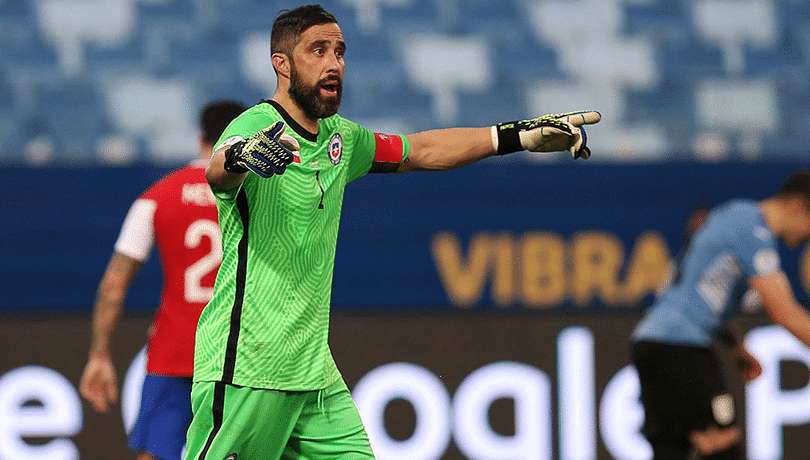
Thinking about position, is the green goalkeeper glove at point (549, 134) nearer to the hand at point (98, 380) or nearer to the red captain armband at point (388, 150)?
the red captain armband at point (388, 150)

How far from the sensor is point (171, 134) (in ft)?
24.1

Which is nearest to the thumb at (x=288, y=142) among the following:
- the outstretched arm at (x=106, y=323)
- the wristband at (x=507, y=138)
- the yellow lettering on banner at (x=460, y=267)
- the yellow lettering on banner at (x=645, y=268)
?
the wristband at (x=507, y=138)

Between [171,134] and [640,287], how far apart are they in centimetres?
336

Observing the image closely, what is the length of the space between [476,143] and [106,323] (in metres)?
1.89

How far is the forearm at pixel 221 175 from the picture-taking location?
2.66 metres

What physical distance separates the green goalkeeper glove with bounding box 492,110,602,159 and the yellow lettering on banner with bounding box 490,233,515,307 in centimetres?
275

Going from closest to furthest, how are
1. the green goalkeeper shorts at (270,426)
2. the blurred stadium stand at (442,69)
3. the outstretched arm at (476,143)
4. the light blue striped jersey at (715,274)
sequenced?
the green goalkeeper shorts at (270,426) < the outstretched arm at (476,143) < the light blue striped jersey at (715,274) < the blurred stadium stand at (442,69)

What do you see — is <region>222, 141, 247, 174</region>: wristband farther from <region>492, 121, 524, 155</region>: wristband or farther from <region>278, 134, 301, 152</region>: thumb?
<region>492, 121, 524, 155</region>: wristband

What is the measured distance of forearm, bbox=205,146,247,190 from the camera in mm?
2662

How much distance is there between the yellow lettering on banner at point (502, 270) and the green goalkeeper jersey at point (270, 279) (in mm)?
3160

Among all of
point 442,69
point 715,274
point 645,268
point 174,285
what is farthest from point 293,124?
point 442,69

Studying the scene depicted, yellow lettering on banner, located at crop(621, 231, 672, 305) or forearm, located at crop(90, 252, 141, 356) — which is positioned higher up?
yellow lettering on banner, located at crop(621, 231, 672, 305)

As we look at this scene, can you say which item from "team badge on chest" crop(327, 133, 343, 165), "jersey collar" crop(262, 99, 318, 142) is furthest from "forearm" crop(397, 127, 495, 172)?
"jersey collar" crop(262, 99, 318, 142)

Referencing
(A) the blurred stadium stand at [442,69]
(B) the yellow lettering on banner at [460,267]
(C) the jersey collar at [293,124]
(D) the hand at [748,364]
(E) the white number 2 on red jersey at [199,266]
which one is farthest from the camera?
(A) the blurred stadium stand at [442,69]
